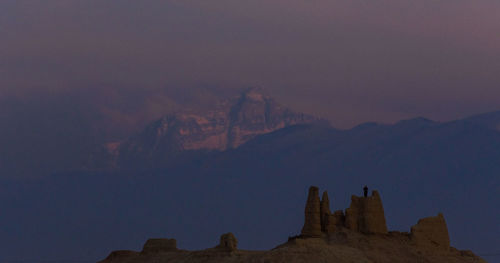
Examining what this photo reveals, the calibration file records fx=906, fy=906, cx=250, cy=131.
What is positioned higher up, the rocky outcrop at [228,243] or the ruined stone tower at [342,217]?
the ruined stone tower at [342,217]

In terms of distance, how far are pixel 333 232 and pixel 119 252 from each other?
34.4 m

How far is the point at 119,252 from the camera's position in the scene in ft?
468

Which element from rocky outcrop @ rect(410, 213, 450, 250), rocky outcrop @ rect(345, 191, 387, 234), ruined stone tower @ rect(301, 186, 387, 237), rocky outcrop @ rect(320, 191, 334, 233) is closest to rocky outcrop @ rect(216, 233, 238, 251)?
ruined stone tower @ rect(301, 186, 387, 237)

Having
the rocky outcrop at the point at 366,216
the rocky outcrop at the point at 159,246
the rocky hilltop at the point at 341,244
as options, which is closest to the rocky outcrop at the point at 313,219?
the rocky hilltop at the point at 341,244

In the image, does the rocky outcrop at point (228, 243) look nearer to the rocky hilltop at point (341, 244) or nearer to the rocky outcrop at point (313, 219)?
the rocky hilltop at point (341, 244)

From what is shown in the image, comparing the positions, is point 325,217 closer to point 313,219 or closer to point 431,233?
point 313,219

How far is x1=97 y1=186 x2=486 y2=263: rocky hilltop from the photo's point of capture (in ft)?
393

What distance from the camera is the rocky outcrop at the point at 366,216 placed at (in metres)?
135

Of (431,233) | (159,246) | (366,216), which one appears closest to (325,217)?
(366,216)

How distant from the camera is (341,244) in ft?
425

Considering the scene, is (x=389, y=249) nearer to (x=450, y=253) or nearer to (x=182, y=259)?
(x=450, y=253)

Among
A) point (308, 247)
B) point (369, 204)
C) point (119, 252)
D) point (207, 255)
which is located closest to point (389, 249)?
point (369, 204)

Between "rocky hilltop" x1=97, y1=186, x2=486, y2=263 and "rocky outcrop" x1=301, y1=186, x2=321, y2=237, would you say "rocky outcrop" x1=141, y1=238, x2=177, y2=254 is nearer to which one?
"rocky hilltop" x1=97, y1=186, x2=486, y2=263

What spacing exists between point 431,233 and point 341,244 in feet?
66.3
